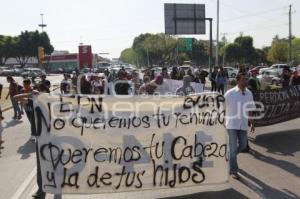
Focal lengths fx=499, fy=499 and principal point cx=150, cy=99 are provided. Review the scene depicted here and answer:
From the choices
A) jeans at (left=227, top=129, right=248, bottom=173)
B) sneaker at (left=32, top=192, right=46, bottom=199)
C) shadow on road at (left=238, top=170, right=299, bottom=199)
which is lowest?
shadow on road at (left=238, top=170, right=299, bottom=199)

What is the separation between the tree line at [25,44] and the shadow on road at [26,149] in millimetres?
93124

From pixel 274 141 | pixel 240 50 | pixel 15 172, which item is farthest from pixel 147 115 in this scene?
pixel 240 50

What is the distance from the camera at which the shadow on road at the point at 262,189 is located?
23.1 feet

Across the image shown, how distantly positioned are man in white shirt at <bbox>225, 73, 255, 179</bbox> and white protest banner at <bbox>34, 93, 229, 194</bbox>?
3.07ft

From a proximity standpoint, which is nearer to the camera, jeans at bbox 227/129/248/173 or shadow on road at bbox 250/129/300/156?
jeans at bbox 227/129/248/173

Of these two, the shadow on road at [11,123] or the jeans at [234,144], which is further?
the shadow on road at [11,123]

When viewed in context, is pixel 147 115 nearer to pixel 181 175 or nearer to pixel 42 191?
pixel 181 175

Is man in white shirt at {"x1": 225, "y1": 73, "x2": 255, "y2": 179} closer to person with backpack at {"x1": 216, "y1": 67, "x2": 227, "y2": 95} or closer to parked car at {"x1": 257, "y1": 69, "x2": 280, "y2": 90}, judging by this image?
person with backpack at {"x1": 216, "y1": 67, "x2": 227, "y2": 95}

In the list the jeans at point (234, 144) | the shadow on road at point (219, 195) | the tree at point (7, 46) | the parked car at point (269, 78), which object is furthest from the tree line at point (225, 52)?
the shadow on road at point (219, 195)

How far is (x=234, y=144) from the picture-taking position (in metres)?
8.34

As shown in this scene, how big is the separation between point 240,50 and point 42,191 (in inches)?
3952

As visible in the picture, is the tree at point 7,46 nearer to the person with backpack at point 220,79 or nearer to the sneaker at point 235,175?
the person with backpack at point 220,79

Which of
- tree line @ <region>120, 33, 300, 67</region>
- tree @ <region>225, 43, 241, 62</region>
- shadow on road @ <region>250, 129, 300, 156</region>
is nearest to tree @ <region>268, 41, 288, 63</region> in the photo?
tree line @ <region>120, 33, 300, 67</region>

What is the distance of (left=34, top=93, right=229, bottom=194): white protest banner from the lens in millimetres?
6633
